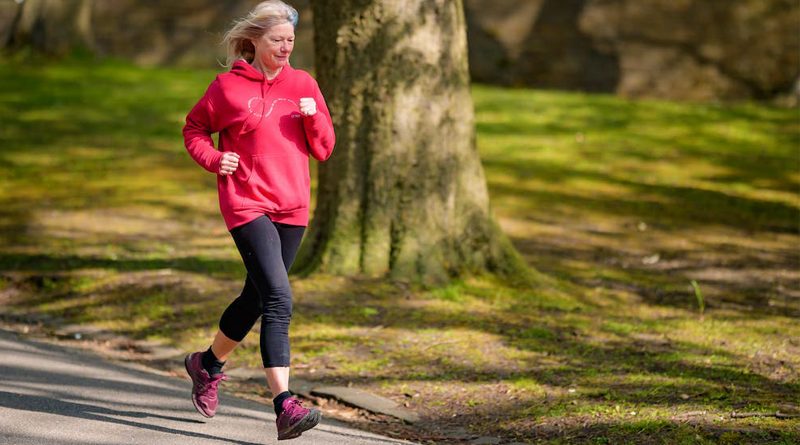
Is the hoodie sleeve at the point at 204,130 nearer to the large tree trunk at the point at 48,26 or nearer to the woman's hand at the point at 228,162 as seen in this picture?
the woman's hand at the point at 228,162

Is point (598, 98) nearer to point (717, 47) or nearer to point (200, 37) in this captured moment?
point (717, 47)

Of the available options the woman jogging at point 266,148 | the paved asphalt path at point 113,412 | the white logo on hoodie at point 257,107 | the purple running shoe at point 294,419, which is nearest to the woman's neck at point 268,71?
the woman jogging at point 266,148

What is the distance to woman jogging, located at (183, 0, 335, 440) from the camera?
542 centimetres

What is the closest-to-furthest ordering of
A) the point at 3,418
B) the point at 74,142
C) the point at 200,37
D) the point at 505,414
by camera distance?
the point at 3,418 < the point at 505,414 < the point at 74,142 < the point at 200,37

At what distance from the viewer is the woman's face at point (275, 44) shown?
542 centimetres

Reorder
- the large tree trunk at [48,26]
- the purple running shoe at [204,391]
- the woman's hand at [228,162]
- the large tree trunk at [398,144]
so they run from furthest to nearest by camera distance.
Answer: the large tree trunk at [48,26], the large tree trunk at [398,144], the purple running shoe at [204,391], the woman's hand at [228,162]

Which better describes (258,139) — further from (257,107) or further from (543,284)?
(543,284)

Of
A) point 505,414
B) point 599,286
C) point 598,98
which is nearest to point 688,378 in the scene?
point 505,414

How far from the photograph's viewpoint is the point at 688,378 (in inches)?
268

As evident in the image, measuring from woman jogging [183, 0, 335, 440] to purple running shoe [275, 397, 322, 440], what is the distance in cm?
6

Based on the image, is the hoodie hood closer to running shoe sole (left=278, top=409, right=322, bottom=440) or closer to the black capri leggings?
the black capri leggings

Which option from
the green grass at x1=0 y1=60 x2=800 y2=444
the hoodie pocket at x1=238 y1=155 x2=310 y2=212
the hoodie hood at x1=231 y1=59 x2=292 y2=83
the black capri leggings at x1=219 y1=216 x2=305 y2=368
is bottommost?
the green grass at x1=0 y1=60 x2=800 y2=444

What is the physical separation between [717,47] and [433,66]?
14097mm

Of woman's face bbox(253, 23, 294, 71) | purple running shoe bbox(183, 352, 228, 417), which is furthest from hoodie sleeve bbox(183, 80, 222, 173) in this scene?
purple running shoe bbox(183, 352, 228, 417)
